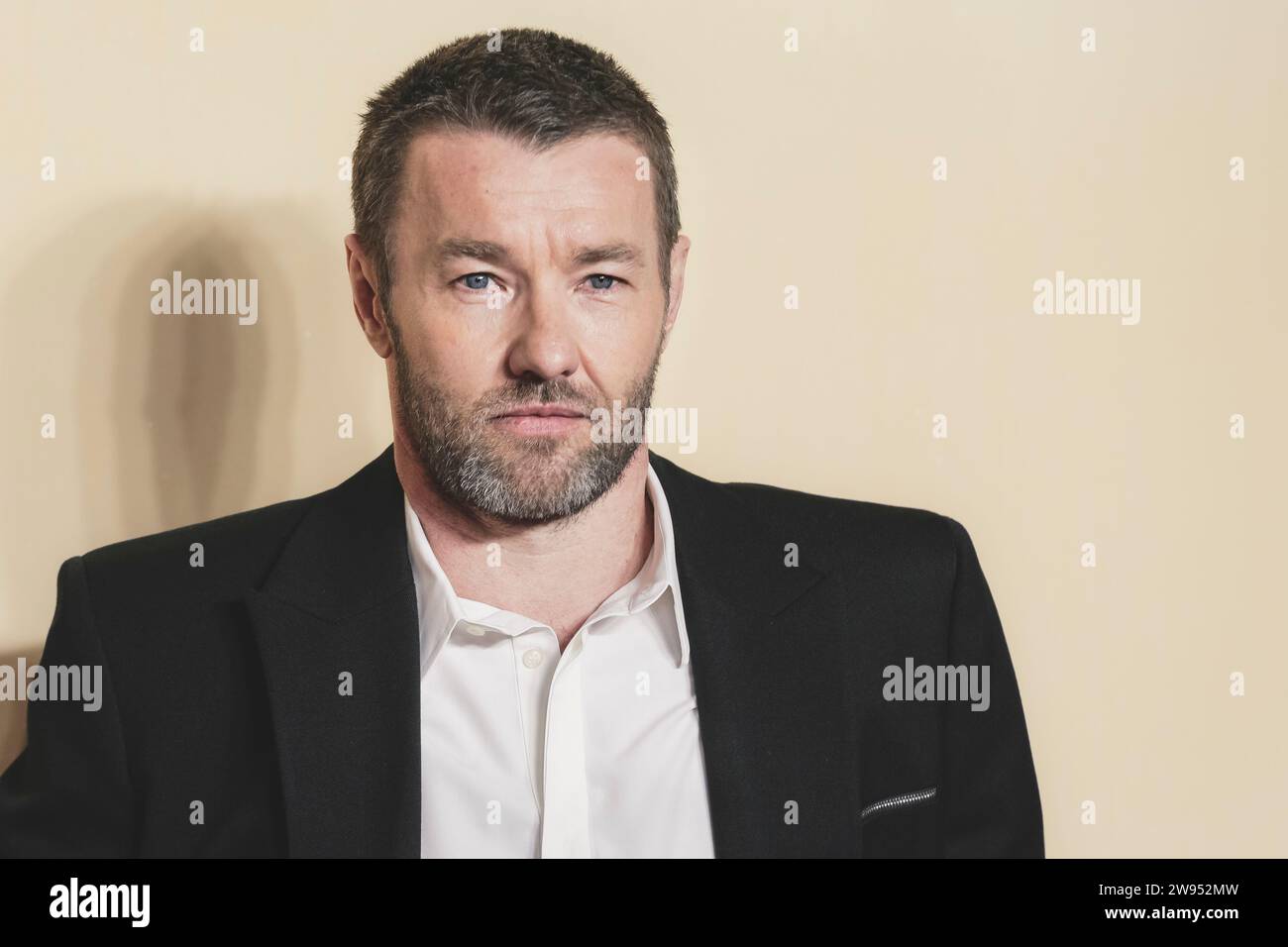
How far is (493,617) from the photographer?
62.9 inches

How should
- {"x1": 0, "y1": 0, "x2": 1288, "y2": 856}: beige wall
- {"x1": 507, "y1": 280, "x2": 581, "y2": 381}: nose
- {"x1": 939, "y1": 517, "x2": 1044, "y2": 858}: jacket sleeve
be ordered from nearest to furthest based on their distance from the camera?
{"x1": 507, "y1": 280, "x2": 581, "y2": 381}: nose < {"x1": 939, "y1": 517, "x2": 1044, "y2": 858}: jacket sleeve < {"x1": 0, "y1": 0, "x2": 1288, "y2": 856}: beige wall

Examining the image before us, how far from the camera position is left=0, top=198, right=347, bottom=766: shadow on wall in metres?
1.98

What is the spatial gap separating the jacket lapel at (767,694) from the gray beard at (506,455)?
0.17 meters

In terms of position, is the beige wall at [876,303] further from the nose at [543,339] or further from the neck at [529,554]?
the nose at [543,339]

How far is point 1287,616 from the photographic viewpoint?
6.93ft

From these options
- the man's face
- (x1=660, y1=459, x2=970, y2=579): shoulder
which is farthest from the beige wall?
the man's face

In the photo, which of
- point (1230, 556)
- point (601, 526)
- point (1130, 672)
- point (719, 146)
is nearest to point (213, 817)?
point (601, 526)

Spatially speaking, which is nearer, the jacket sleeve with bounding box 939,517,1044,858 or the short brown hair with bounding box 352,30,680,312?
the short brown hair with bounding box 352,30,680,312

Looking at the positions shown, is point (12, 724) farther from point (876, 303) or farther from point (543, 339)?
point (876, 303)

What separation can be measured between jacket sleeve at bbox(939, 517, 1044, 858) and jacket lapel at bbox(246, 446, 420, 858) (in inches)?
26.8

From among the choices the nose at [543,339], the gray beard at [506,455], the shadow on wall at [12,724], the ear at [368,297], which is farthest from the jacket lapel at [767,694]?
the shadow on wall at [12,724]

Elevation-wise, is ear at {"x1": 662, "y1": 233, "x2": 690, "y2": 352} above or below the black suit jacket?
above

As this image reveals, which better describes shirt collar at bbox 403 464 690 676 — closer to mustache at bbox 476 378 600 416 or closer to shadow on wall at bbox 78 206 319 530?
mustache at bbox 476 378 600 416
